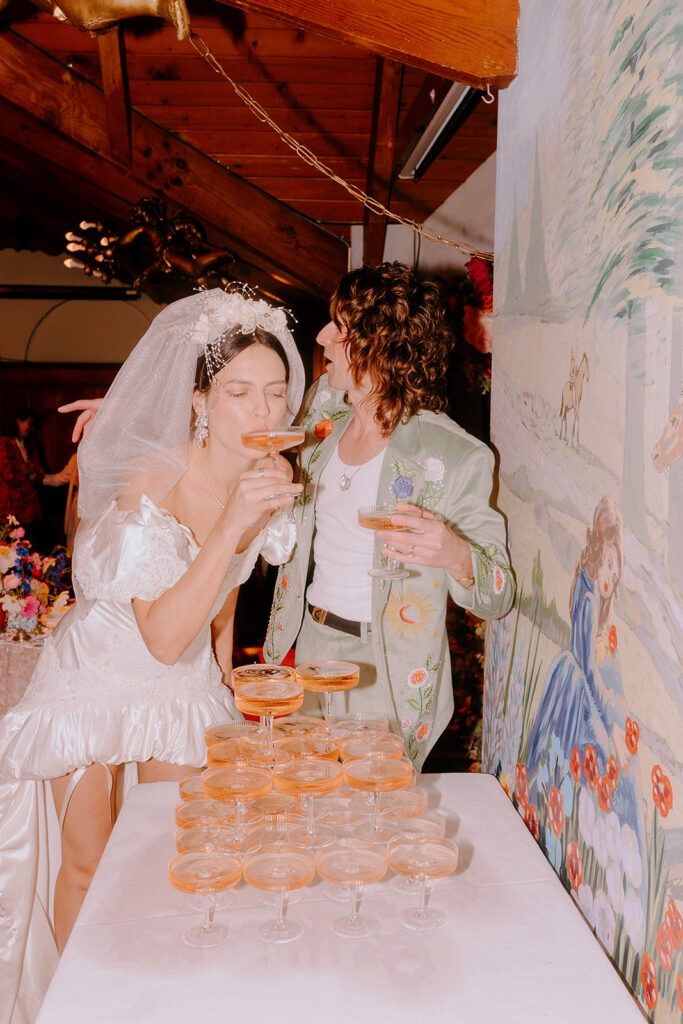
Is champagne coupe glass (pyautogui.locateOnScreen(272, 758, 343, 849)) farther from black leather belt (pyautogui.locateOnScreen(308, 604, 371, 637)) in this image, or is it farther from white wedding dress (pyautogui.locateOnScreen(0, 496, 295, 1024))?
black leather belt (pyautogui.locateOnScreen(308, 604, 371, 637))

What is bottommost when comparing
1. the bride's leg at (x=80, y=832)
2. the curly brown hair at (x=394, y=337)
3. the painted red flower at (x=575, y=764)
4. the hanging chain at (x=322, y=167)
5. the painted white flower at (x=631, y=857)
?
the bride's leg at (x=80, y=832)

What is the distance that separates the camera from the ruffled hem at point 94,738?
6.65 ft

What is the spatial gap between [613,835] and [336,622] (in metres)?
1.00

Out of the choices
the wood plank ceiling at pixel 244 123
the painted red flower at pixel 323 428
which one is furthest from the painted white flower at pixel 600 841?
the wood plank ceiling at pixel 244 123

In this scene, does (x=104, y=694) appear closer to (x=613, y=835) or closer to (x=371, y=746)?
(x=371, y=746)

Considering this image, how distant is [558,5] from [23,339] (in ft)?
29.8

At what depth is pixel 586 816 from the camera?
64.4 inches

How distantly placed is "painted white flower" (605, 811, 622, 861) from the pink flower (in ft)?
9.37

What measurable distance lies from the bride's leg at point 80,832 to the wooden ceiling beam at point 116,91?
3422mm

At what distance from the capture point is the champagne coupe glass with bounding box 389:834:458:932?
1355 millimetres

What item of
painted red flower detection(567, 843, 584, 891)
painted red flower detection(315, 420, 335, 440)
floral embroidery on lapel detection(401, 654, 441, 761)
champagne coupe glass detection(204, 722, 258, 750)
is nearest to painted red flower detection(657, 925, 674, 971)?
painted red flower detection(567, 843, 584, 891)

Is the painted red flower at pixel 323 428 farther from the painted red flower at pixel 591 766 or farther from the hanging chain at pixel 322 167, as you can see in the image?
the painted red flower at pixel 591 766

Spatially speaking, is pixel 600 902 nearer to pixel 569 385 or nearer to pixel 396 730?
pixel 396 730

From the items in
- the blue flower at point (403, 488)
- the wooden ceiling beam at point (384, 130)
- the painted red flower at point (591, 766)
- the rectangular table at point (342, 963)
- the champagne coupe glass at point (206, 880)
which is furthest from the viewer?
the wooden ceiling beam at point (384, 130)
